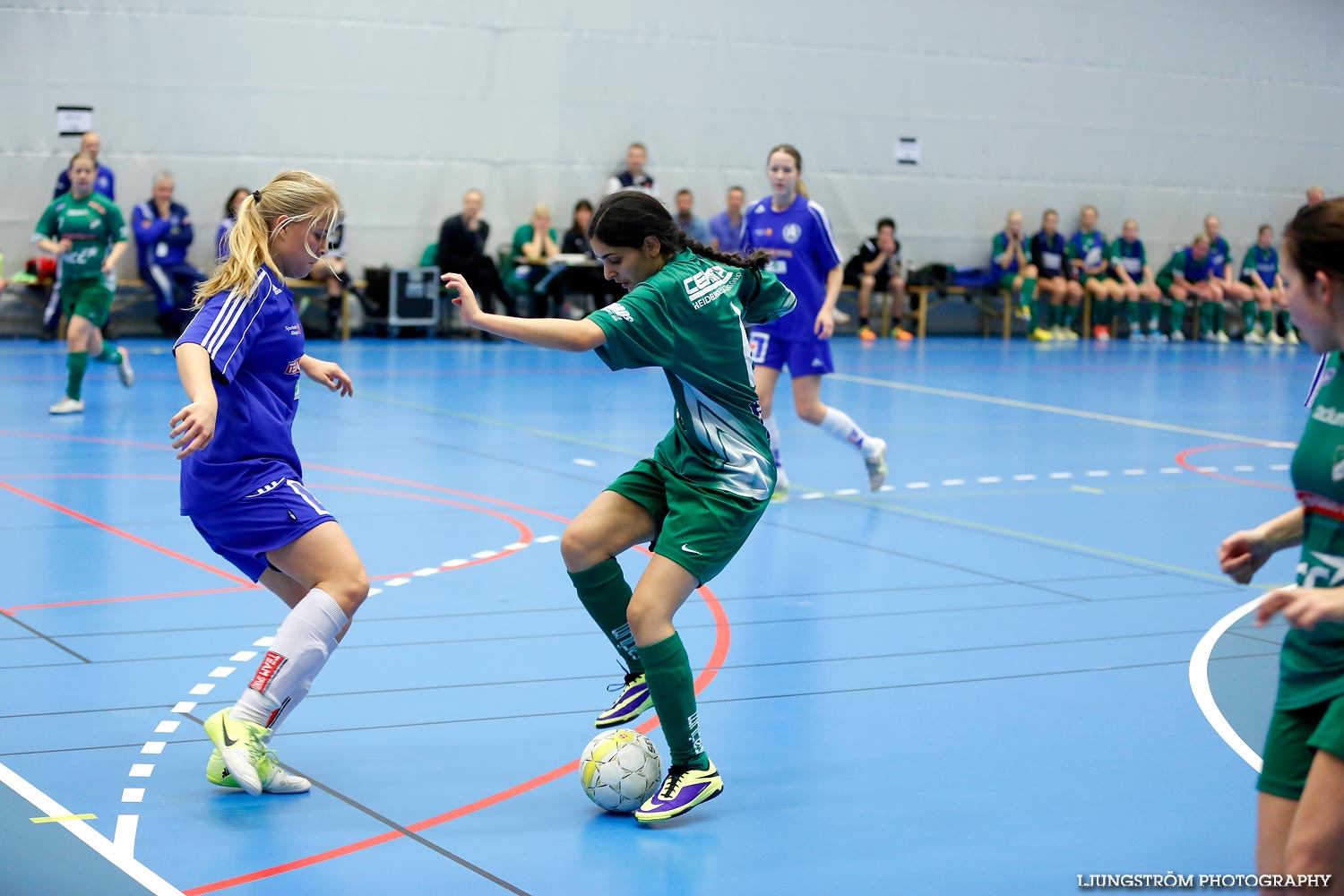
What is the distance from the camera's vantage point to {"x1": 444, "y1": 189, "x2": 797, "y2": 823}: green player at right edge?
166 inches

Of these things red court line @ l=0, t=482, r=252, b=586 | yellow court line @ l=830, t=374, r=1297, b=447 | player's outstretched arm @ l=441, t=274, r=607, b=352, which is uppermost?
player's outstretched arm @ l=441, t=274, r=607, b=352

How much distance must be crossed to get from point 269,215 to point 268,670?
1.30 m

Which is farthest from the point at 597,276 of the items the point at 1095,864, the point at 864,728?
the point at 1095,864

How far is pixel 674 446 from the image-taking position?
4.55m

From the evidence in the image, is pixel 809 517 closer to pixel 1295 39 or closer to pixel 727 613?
pixel 727 613

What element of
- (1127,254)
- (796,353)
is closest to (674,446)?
(796,353)

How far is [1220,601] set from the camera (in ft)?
22.8

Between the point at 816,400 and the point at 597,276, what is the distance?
10348 mm

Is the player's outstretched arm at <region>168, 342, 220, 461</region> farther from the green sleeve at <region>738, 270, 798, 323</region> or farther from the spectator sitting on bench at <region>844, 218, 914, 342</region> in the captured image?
the spectator sitting on bench at <region>844, 218, 914, 342</region>

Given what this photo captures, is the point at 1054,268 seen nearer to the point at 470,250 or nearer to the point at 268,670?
the point at 470,250

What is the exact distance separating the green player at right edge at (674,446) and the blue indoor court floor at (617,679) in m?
0.42

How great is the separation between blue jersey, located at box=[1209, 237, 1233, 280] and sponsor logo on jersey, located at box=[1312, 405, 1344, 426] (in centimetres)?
2268

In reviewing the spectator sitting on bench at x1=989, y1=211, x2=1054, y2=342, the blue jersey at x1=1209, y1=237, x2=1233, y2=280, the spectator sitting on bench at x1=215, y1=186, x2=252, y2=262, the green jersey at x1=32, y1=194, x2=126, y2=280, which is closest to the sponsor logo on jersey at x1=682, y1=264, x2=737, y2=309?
the green jersey at x1=32, y1=194, x2=126, y2=280

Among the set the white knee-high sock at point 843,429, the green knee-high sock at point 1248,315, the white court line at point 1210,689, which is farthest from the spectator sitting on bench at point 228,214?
the green knee-high sock at point 1248,315
